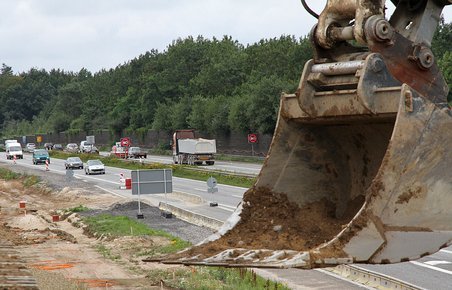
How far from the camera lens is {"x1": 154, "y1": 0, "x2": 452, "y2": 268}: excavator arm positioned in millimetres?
7398

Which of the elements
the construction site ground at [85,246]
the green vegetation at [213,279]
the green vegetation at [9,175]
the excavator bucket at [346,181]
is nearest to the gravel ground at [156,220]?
the construction site ground at [85,246]

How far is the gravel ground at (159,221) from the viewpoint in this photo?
2886 cm

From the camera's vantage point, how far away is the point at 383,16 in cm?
813

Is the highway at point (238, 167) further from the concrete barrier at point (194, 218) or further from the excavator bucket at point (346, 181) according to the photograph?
the excavator bucket at point (346, 181)

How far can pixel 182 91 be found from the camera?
388 ft

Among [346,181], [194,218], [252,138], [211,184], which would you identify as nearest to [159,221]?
[194,218]

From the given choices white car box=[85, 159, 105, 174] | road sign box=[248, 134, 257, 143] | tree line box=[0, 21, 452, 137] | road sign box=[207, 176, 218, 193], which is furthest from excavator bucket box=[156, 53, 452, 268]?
road sign box=[248, 134, 257, 143]

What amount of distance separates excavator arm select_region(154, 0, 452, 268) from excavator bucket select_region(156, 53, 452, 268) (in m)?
0.01

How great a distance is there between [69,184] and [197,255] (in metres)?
52.4

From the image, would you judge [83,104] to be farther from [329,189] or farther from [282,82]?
[329,189]

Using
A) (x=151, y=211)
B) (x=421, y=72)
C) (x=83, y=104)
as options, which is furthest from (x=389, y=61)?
(x=83, y=104)

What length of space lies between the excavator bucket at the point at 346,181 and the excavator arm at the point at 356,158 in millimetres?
10

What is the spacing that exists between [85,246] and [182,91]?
9057cm

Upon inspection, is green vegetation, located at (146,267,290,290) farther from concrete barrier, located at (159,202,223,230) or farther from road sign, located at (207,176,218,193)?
road sign, located at (207,176,218,193)
